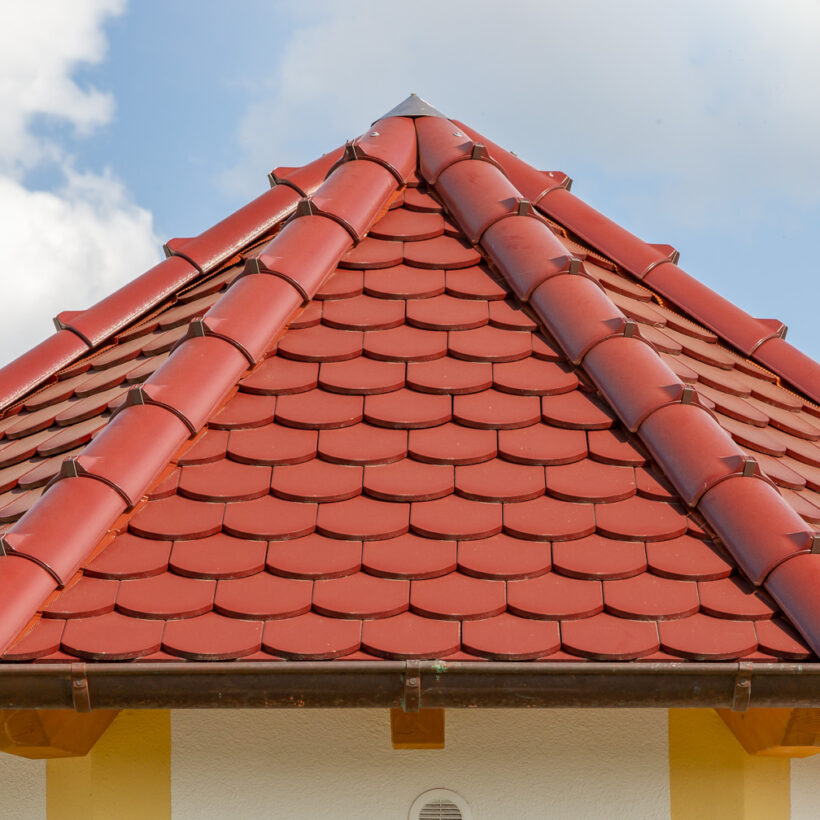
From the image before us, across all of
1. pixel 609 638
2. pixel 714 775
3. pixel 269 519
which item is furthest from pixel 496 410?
pixel 714 775

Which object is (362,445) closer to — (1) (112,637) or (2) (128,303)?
(1) (112,637)

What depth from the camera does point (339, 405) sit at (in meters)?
3.74

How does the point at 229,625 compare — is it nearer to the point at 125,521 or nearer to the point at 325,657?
the point at 325,657

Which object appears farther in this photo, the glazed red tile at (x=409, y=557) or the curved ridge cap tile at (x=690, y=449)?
the curved ridge cap tile at (x=690, y=449)

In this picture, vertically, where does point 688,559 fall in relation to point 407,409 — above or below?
below

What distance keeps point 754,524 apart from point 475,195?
1.86 m

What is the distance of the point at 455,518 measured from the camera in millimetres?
3359

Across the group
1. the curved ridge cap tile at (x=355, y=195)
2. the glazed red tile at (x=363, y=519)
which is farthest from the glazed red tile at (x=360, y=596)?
the curved ridge cap tile at (x=355, y=195)

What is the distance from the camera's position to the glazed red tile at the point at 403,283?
13.6 ft

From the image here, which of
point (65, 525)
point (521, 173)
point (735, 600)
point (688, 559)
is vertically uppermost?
point (521, 173)

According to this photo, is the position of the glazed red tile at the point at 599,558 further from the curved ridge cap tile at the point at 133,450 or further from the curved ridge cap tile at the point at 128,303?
the curved ridge cap tile at the point at 128,303

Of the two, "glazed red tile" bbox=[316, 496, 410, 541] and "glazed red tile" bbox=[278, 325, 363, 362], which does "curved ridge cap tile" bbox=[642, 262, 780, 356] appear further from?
"glazed red tile" bbox=[316, 496, 410, 541]

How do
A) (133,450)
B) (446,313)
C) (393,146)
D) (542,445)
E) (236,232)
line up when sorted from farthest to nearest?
1. (236,232)
2. (393,146)
3. (446,313)
4. (542,445)
5. (133,450)

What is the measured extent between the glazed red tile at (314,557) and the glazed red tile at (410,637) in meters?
0.22
